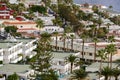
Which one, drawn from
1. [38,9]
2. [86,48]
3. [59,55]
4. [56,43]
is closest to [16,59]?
[59,55]

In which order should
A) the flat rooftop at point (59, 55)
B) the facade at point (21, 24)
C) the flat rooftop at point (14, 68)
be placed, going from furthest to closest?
the facade at point (21, 24), the flat rooftop at point (59, 55), the flat rooftop at point (14, 68)

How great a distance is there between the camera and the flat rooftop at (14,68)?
53.7m

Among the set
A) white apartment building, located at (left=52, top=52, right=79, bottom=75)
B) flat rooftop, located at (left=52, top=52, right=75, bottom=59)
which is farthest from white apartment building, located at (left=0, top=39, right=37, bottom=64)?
white apartment building, located at (left=52, top=52, right=79, bottom=75)

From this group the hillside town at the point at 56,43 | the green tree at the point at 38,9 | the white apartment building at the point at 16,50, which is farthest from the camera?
the green tree at the point at 38,9

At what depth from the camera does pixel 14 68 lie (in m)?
54.8

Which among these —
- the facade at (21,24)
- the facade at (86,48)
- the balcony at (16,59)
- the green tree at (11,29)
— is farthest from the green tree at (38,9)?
the balcony at (16,59)

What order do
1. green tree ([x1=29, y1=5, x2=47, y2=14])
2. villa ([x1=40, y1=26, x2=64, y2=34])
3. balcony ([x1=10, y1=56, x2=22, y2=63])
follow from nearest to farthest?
balcony ([x1=10, y1=56, x2=22, y2=63])
villa ([x1=40, y1=26, x2=64, y2=34])
green tree ([x1=29, y1=5, x2=47, y2=14])

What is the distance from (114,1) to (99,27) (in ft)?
317

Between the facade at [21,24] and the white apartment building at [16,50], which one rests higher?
the white apartment building at [16,50]

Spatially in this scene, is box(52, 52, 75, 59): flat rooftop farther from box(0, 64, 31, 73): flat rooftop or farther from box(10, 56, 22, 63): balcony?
box(0, 64, 31, 73): flat rooftop

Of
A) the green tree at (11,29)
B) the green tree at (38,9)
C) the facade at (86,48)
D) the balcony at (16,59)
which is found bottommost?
the facade at (86,48)

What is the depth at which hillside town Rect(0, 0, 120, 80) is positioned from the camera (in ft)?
174

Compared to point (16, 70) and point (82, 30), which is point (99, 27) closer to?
point (82, 30)

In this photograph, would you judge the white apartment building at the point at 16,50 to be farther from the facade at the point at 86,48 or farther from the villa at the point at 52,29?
the villa at the point at 52,29
